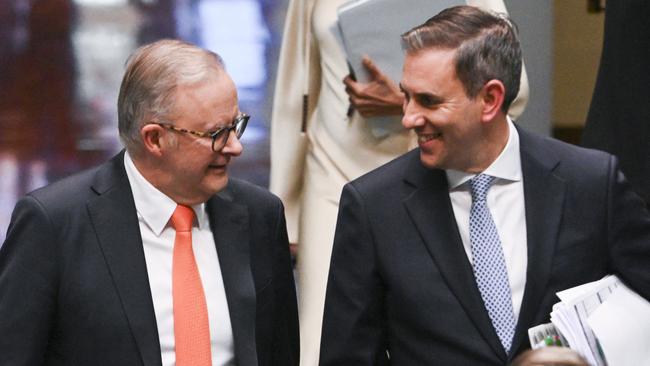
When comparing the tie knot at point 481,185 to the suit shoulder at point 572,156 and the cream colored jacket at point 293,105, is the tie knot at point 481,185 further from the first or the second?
the cream colored jacket at point 293,105

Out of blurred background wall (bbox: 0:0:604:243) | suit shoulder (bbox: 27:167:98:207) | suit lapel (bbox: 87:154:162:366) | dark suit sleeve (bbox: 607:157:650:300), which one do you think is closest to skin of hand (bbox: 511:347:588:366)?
dark suit sleeve (bbox: 607:157:650:300)

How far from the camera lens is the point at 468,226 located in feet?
14.7

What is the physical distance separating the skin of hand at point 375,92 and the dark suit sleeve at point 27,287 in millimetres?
1742

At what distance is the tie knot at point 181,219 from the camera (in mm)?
4477

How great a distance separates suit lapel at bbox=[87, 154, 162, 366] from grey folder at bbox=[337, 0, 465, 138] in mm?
1506

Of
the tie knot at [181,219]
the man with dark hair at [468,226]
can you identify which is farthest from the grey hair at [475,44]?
the tie knot at [181,219]

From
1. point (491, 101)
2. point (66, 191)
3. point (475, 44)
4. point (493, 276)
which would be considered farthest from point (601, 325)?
point (66, 191)

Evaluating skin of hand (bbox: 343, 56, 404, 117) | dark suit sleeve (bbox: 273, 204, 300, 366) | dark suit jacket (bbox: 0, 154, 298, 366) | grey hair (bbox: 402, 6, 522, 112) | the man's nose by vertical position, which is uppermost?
grey hair (bbox: 402, 6, 522, 112)

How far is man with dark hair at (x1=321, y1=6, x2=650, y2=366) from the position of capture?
440cm

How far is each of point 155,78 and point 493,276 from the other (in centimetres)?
103

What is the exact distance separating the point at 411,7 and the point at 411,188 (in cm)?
132

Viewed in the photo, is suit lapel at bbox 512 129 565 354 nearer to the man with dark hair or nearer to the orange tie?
the man with dark hair

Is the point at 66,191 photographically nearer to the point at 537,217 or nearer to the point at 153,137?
the point at 153,137

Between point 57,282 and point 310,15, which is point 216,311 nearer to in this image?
point 57,282
